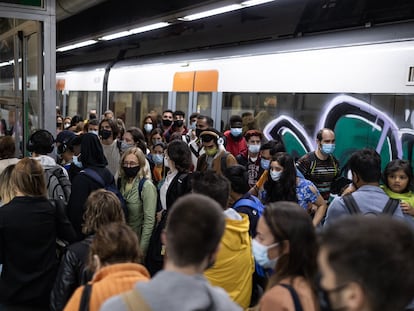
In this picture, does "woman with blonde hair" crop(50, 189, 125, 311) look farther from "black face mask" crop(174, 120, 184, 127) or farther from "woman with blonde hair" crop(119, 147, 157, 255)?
"black face mask" crop(174, 120, 184, 127)

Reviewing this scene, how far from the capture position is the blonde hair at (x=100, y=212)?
99.7 inches

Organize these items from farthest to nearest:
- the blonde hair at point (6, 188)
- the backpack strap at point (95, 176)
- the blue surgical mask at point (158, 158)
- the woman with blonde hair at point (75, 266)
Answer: the blue surgical mask at point (158, 158) < the backpack strap at point (95, 176) < the blonde hair at point (6, 188) < the woman with blonde hair at point (75, 266)

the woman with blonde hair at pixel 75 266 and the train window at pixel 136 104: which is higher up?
the train window at pixel 136 104

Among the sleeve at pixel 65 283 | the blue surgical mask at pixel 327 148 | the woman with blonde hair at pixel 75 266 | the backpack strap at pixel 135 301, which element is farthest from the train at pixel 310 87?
the backpack strap at pixel 135 301

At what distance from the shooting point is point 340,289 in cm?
129

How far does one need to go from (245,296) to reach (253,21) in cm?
657

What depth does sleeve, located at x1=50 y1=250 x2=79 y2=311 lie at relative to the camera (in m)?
2.33

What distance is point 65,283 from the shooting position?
7.68 feet

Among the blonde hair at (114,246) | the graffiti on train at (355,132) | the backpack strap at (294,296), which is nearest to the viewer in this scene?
the backpack strap at (294,296)

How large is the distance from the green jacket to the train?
2778mm

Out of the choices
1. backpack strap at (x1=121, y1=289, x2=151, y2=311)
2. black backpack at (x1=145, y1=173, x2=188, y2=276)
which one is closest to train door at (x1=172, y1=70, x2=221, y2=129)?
black backpack at (x1=145, y1=173, x2=188, y2=276)

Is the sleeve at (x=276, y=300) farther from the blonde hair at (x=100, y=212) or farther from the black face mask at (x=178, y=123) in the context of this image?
the black face mask at (x=178, y=123)

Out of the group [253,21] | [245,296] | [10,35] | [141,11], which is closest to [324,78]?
[253,21]

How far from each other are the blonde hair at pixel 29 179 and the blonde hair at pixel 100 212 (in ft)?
1.53
